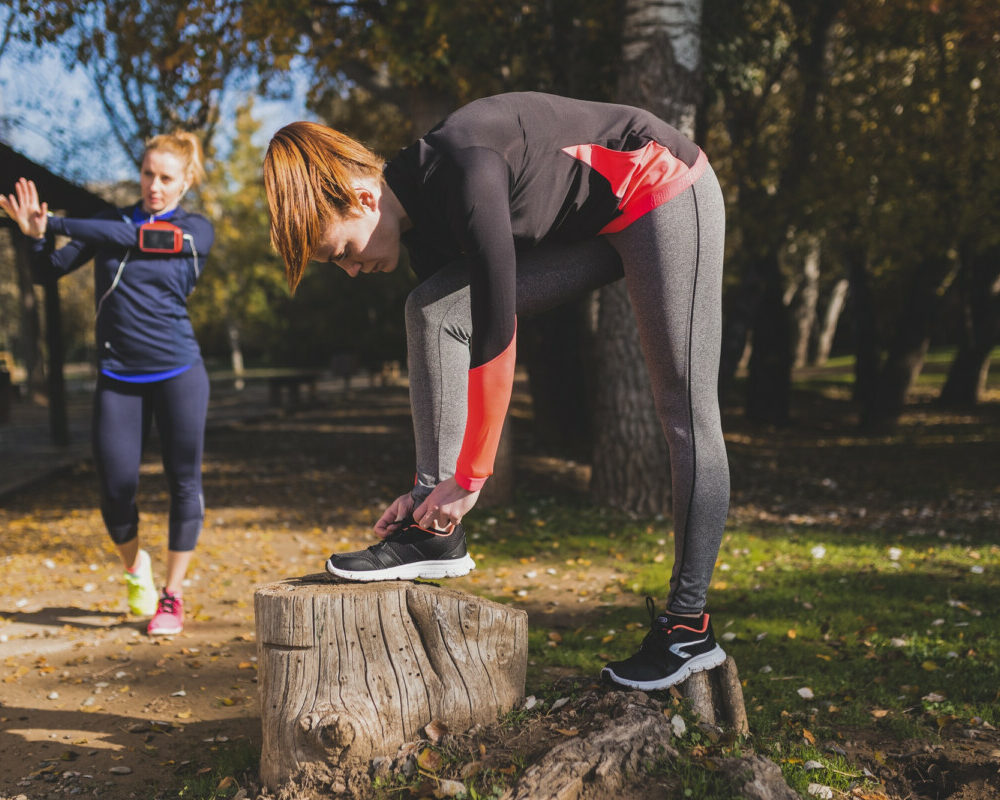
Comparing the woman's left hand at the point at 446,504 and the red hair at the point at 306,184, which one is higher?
the red hair at the point at 306,184

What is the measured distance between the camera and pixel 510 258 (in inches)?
83.5

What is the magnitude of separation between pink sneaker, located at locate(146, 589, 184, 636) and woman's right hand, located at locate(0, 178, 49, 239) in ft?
6.63

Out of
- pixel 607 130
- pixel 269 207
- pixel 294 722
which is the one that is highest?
pixel 607 130

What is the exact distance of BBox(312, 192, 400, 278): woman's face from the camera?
7.57ft

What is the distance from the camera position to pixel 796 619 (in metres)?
4.87

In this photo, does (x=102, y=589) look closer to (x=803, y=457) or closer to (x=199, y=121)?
(x=199, y=121)

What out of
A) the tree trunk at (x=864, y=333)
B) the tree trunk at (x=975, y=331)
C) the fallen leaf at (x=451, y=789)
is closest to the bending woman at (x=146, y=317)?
the fallen leaf at (x=451, y=789)

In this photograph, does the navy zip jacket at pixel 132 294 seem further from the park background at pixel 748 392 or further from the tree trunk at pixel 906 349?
the tree trunk at pixel 906 349

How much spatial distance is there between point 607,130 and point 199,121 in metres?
11.2

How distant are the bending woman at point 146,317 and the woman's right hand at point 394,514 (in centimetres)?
196

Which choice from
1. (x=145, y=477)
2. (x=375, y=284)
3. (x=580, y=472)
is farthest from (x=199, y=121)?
(x=375, y=284)

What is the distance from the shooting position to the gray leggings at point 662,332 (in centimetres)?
246

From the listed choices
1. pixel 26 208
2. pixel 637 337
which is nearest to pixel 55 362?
pixel 637 337

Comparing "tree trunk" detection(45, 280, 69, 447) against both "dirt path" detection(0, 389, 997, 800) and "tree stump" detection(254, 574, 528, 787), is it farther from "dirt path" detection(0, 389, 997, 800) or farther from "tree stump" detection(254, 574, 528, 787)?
"tree stump" detection(254, 574, 528, 787)
